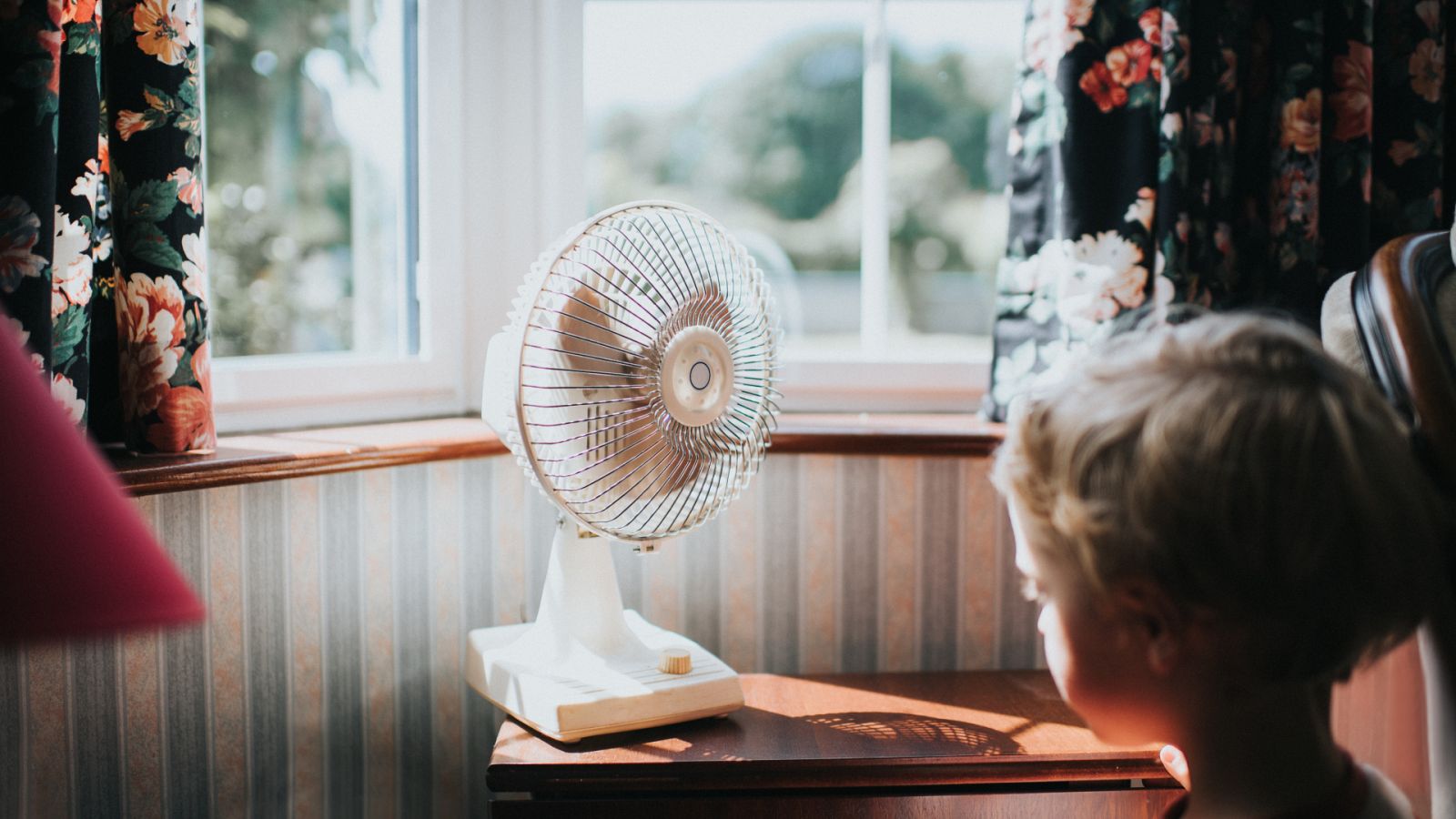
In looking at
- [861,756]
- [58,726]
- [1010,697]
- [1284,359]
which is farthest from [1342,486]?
[58,726]

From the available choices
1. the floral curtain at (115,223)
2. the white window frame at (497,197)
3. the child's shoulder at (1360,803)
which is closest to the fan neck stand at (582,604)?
the floral curtain at (115,223)

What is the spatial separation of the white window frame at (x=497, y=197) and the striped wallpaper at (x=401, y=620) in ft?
0.59

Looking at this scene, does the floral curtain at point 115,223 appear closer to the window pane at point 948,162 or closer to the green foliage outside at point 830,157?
the green foliage outside at point 830,157

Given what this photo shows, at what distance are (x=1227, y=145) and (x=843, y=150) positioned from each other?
575 mm

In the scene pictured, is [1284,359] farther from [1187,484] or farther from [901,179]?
[901,179]

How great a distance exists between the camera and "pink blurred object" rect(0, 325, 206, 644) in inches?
19.7

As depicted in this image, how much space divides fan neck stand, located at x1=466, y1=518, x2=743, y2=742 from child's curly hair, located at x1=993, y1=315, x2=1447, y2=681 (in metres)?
0.53

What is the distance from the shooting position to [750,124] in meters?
1.75

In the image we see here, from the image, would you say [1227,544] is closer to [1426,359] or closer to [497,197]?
[1426,359]

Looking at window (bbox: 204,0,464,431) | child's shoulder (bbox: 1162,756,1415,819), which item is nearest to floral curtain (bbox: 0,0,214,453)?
window (bbox: 204,0,464,431)

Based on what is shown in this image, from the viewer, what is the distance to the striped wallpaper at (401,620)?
3.92 feet

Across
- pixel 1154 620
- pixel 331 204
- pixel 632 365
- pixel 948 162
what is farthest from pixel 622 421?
pixel 948 162

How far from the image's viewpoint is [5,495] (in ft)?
1.68

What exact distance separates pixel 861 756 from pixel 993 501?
579mm
